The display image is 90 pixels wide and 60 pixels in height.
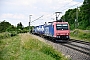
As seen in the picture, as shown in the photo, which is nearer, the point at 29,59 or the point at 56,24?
the point at 29,59

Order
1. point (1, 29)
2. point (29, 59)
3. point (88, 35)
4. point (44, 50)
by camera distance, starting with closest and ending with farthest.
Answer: point (29, 59) < point (44, 50) < point (88, 35) < point (1, 29)

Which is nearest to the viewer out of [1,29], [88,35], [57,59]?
[57,59]

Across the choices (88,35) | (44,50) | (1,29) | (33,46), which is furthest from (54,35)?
(1,29)

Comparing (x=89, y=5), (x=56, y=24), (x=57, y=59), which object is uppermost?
(x=89, y=5)

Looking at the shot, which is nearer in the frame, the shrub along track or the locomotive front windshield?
the shrub along track

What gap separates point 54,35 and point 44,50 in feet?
48.3

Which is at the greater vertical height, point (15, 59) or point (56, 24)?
point (56, 24)

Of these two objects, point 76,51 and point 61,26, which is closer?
point 76,51

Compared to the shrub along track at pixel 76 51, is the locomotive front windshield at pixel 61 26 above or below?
above

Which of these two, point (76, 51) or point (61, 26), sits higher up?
point (61, 26)

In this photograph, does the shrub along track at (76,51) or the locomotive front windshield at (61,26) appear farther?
the locomotive front windshield at (61,26)

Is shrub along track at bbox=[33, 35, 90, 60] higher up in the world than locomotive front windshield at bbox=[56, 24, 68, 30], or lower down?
lower down

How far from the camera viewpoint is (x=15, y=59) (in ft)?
44.1

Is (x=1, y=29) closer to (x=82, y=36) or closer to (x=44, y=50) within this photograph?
(x=82, y=36)
